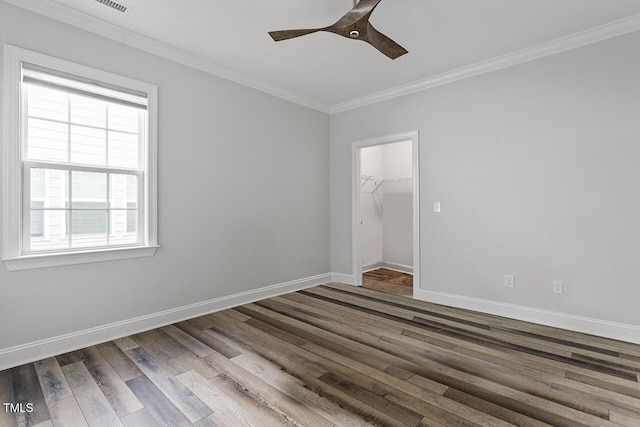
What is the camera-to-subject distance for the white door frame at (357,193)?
13.4ft

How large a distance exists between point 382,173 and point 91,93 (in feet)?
15.2

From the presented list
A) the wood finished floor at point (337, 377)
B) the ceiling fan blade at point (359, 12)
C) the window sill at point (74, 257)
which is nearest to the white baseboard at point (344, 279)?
the wood finished floor at point (337, 377)

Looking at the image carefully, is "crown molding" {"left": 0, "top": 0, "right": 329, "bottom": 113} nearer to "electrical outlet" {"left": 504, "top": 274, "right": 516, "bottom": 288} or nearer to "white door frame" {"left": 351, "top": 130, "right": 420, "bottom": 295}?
"white door frame" {"left": 351, "top": 130, "right": 420, "bottom": 295}

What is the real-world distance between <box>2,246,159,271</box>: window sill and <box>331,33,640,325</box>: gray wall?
10.3ft

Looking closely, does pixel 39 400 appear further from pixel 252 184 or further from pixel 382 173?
pixel 382 173

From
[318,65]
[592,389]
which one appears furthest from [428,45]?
[592,389]

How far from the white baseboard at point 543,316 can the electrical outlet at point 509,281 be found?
0.20 metres

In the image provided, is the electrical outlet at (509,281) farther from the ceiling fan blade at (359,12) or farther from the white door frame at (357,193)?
the ceiling fan blade at (359,12)

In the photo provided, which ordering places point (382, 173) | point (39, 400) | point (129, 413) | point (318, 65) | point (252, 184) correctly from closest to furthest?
point (129, 413), point (39, 400), point (318, 65), point (252, 184), point (382, 173)

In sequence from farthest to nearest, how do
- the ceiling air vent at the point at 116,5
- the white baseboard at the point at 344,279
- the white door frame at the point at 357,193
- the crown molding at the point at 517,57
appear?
1. the white baseboard at the point at 344,279
2. the white door frame at the point at 357,193
3. the crown molding at the point at 517,57
4. the ceiling air vent at the point at 116,5

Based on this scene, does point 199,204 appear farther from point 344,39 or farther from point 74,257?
point 344,39

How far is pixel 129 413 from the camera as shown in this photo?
185 centimetres

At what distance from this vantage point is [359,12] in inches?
81.3

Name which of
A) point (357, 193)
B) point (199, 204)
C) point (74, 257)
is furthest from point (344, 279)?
point (74, 257)
